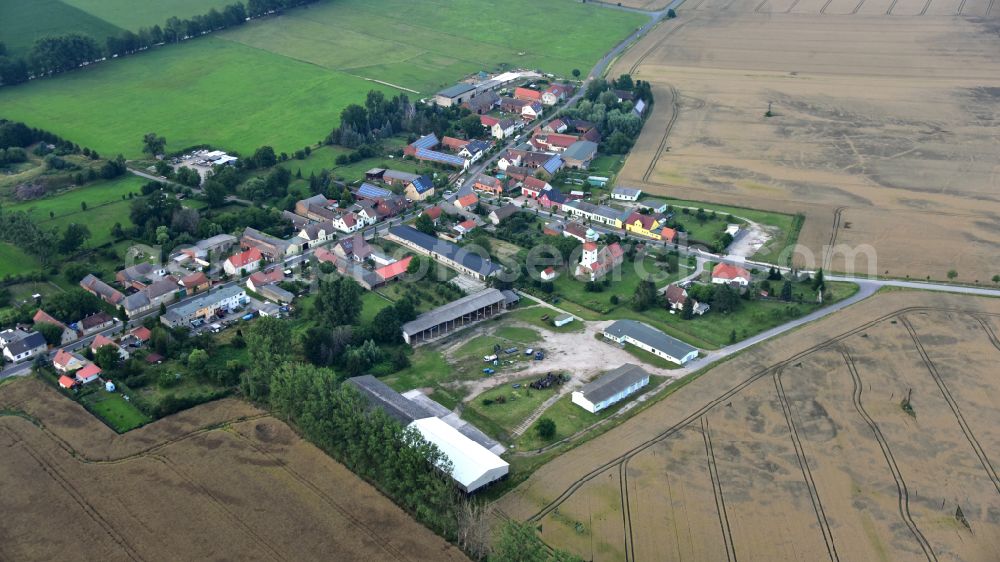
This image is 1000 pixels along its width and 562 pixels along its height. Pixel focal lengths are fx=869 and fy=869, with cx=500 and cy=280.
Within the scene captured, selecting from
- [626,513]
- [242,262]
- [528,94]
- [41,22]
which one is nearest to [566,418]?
[626,513]

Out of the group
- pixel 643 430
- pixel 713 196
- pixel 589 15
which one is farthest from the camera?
pixel 589 15

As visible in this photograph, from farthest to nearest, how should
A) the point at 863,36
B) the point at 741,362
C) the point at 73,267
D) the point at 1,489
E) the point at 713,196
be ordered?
the point at 863,36, the point at 713,196, the point at 73,267, the point at 741,362, the point at 1,489

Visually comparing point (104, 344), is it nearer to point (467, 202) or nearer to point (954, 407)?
point (467, 202)

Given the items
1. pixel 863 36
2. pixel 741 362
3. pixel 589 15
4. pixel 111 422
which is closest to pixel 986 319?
pixel 741 362

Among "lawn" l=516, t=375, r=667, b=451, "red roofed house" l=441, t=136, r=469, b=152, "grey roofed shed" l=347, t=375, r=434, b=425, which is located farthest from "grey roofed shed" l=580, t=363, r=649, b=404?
"red roofed house" l=441, t=136, r=469, b=152

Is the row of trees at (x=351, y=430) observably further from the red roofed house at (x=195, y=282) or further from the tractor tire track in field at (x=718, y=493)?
the red roofed house at (x=195, y=282)

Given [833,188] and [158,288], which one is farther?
[833,188]

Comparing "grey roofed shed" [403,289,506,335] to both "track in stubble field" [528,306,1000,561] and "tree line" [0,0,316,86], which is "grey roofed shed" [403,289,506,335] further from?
"tree line" [0,0,316,86]

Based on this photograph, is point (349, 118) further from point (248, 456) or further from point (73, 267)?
point (248, 456)
